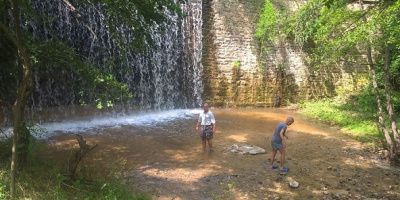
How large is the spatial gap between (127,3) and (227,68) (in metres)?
9.71

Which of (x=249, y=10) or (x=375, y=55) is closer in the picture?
(x=249, y=10)

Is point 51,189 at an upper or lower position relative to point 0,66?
lower

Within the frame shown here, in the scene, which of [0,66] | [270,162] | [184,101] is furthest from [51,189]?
[184,101]

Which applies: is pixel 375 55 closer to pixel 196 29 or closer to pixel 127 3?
pixel 196 29

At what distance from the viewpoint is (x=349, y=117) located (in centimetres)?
1260

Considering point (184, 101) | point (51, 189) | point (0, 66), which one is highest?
point (0, 66)

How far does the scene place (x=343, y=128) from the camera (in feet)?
37.8

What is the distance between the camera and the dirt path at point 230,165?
573 cm

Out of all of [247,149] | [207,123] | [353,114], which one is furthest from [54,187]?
[353,114]

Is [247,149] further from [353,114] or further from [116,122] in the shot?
[353,114]

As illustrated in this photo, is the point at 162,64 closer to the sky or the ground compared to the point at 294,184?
closer to the sky

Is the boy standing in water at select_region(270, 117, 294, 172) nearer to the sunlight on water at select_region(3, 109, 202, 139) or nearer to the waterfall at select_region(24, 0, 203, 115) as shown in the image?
the sunlight on water at select_region(3, 109, 202, 139)

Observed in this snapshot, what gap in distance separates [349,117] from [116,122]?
9900 millimetres

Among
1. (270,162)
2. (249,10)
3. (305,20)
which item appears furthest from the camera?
(249,10)
